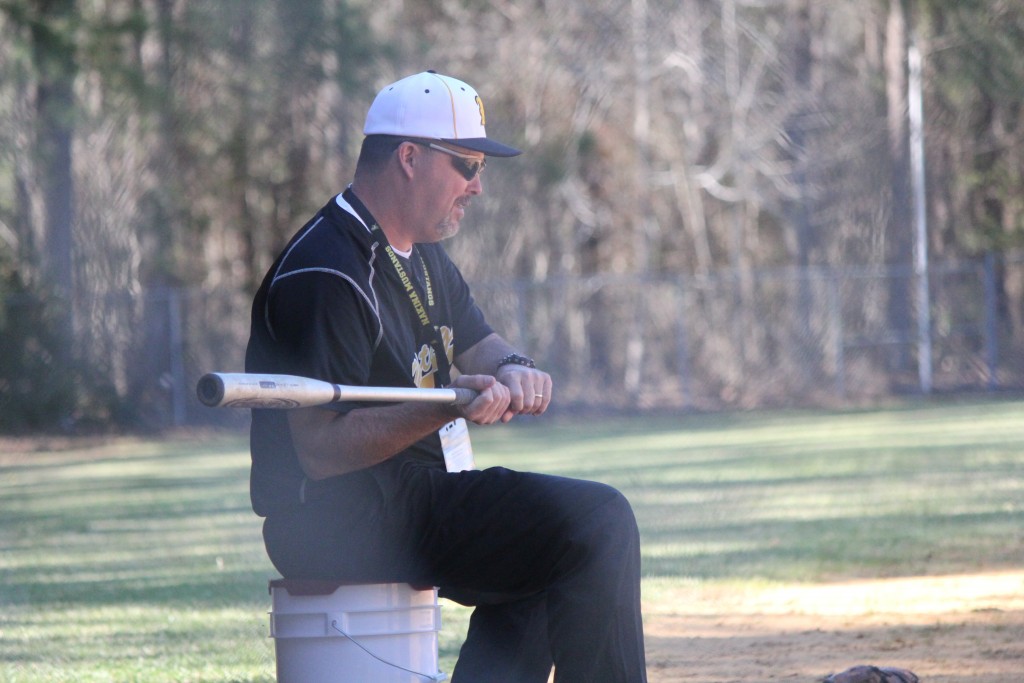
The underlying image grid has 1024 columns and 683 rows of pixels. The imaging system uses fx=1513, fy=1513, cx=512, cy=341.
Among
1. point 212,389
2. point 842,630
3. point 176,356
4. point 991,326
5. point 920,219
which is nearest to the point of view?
point 212,389

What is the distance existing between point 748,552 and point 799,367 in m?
18.5

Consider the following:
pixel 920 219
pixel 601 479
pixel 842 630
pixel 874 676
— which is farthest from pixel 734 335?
pixel 874 676

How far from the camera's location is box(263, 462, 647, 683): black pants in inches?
147

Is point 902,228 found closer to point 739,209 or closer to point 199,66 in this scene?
point 739,209

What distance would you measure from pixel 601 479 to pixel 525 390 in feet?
31.5

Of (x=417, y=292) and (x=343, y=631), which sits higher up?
(x=417, y=292)

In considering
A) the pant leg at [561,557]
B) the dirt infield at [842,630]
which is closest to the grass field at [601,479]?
the dirt infield at [842,630]

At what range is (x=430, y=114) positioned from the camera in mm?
4039

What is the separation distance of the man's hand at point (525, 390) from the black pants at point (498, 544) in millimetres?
168

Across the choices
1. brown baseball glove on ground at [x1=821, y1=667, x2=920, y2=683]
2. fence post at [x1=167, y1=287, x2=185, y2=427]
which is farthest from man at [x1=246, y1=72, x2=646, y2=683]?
fence post at [x1=167, y1=287, x2=185, y2=427]

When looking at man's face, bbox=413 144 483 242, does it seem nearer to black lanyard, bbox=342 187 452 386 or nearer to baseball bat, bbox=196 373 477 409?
black lanyard, bbox=342 187 452 386

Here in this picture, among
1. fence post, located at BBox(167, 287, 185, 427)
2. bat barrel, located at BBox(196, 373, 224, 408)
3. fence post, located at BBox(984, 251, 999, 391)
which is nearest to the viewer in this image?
bat barrel, located at BBox(196, 373, 224, 408)

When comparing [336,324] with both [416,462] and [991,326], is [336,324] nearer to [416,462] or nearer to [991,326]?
[416,462]

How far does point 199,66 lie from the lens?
26.2 meters
